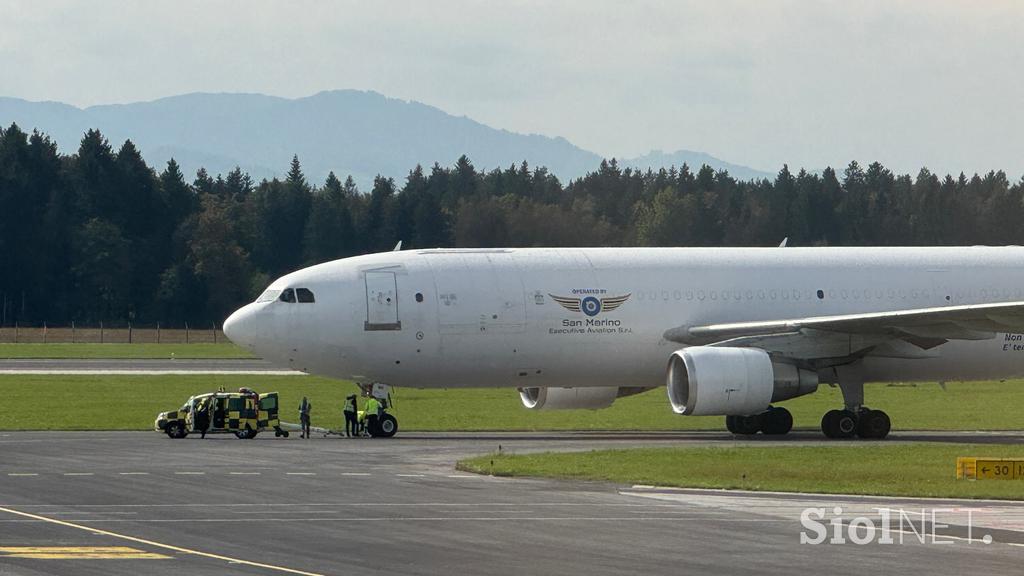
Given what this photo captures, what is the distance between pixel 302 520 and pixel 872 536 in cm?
803

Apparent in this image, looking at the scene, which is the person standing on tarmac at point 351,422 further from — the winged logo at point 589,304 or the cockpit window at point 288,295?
the winged logo at point 589,304

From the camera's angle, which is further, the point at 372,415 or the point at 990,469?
the point at 372,415

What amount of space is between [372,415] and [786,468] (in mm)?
12911

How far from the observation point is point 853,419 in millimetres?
42125

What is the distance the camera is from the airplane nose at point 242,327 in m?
41.8

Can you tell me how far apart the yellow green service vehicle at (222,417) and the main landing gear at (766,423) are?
11.6 meters

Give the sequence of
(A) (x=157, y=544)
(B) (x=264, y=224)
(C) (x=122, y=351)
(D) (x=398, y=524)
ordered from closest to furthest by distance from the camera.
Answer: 1. (A) (x=157, y=544)
2. (D) (x=398, y=524)
3. (C) (x=122, y=351)
4. (B) (x=264, y=224)

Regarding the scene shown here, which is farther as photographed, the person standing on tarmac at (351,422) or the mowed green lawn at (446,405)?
the mowed green lawn at (446,405)

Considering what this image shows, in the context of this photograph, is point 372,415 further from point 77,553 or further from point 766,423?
point 77,553

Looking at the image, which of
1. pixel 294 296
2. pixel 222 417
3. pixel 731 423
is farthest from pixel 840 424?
pixel 222 417

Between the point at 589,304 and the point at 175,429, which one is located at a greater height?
the point at 589,304

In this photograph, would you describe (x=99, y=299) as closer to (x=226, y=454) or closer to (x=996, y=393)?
(x=996, y=393)

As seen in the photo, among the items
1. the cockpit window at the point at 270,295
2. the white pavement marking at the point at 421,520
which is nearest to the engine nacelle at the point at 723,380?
the cockpit window at the point at 270,295

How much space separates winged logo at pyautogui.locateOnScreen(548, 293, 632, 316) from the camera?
42500mm
